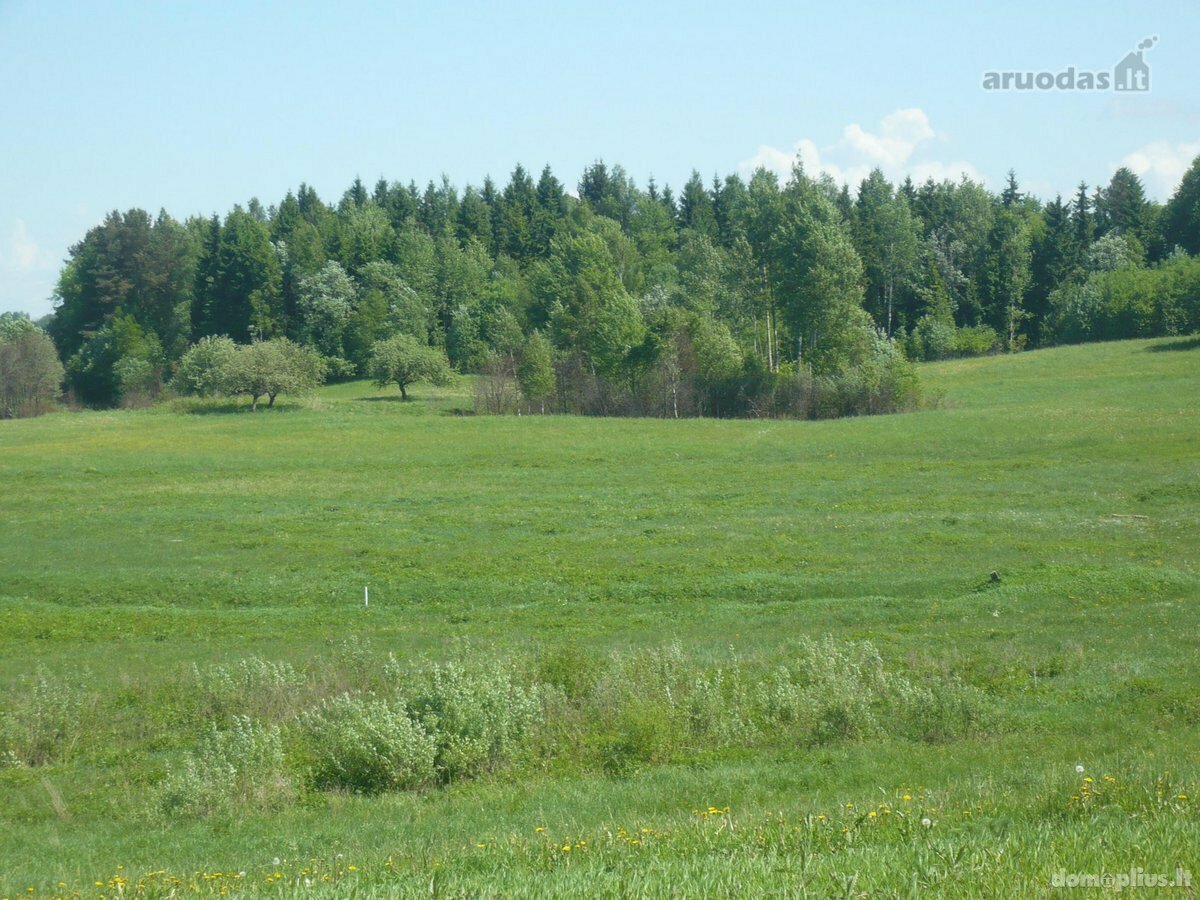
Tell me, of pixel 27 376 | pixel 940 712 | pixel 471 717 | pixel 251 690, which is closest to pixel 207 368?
pixel 27 376

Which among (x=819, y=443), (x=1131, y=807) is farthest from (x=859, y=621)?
(x=819, y=443)

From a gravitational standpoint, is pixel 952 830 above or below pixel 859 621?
above

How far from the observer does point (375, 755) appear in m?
12.0

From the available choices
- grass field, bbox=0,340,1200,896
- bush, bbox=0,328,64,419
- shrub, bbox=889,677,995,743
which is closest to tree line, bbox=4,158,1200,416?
bush, bbox=0,328,64,419

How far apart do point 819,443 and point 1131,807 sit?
48.6 meters

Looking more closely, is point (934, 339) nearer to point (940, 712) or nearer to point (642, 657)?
point (642, 657)

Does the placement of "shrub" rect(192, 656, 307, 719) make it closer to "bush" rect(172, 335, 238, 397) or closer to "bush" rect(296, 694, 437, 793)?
→ "bush" rect(296, 694, 437, 793)

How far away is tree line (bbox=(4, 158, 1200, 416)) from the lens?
7881cm

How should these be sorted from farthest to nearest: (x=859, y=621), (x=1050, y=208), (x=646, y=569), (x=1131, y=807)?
1. (x=1050, y=208)
2. (x=646, y=569)
3. (x=859, y=621)
4. (x=1131, y=807)

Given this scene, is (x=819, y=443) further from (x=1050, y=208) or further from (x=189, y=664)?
(x=1050, y=208)

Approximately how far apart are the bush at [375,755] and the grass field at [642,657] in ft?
1.03

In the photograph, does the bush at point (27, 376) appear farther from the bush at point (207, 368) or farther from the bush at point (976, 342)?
the bush at point (976, 342)

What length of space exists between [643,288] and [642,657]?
103682 mm

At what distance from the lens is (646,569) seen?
1142 inches
